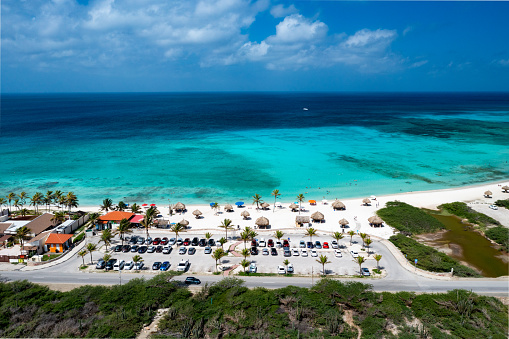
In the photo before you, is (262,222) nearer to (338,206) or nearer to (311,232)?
(311,232)

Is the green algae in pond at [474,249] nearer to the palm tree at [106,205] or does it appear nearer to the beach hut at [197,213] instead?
the beach hut at [197,213]

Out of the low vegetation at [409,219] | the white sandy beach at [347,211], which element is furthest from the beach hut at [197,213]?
the low vegetation at [409,219]

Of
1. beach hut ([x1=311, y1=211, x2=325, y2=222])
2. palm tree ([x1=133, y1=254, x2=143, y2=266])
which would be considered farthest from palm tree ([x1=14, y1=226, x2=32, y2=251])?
beach hut ([x1=311, y1=211, x2=325, y2=222])

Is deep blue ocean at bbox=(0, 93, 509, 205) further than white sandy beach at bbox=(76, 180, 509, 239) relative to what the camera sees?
Yes

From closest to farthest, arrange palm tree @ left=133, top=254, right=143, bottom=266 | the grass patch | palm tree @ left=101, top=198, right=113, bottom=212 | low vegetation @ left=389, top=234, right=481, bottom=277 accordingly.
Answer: low vegetation @ left=389, top=234, right=481, bottom=277
palm tree @ left=133, top=254, right=143, bottom=266
the grass patch
palm tree @ left=101, top=198, right=113, bottom=212

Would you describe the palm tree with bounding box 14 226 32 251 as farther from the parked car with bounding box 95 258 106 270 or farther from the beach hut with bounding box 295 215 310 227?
the beach hut with bounding box 295 215 310 227

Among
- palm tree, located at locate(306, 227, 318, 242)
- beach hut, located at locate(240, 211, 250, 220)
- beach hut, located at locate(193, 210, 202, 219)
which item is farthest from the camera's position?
beach hut, located at locate(193, 210, 202, 219)
